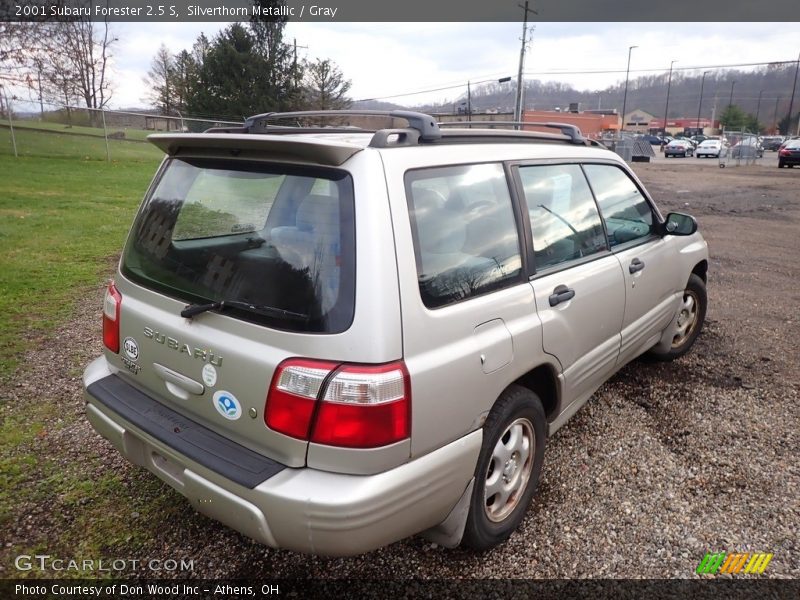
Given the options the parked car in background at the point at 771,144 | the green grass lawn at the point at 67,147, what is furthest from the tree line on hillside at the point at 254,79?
the parked car in background at the point at 771,144

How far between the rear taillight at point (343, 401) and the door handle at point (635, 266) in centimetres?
212

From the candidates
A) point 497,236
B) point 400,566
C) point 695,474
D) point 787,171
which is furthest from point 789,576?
point 787,171

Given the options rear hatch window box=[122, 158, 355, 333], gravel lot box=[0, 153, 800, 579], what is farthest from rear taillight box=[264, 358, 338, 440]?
gravel lot box=[0, 153, 800, 579]

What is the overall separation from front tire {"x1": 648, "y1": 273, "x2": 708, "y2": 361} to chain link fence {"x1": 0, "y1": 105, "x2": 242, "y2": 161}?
17.1m

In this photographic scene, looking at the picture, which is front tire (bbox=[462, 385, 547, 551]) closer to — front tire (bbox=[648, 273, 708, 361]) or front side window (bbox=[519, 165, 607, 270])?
front side window (bbox=[519, 165, 607, 270])

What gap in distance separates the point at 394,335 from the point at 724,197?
58.0 ft

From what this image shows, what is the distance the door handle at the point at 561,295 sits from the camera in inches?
105

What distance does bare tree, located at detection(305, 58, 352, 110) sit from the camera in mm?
36062

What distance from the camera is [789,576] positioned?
2.46 meters

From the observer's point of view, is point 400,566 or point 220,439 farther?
point 400,566

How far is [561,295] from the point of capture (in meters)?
2.72

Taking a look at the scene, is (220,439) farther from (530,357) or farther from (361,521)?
(530,357)

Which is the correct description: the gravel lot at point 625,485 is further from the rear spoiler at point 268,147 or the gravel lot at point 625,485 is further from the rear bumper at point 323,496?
the rear spoiler at point 268,147

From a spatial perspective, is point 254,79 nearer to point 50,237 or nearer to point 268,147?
point 50,237
